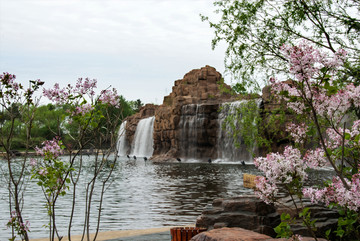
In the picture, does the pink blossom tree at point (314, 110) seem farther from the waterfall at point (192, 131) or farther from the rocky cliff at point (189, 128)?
the waterfall at point (192, 131)

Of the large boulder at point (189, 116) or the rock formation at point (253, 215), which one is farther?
the large boulder at point (189, 116)

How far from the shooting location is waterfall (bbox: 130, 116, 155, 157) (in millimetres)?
69562

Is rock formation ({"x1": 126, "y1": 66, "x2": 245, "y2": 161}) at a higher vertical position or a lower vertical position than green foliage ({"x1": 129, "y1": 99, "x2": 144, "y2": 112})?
lower

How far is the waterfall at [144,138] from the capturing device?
6956 centimetres

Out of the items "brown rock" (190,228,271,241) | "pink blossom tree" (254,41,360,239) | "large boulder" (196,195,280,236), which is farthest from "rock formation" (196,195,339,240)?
"pink blossom tree" (254,41,360,239)

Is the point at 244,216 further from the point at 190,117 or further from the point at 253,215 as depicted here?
the point at 190,117

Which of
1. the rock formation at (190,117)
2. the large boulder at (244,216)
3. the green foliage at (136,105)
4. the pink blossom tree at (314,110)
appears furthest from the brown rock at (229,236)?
the green foliage at (136,105)

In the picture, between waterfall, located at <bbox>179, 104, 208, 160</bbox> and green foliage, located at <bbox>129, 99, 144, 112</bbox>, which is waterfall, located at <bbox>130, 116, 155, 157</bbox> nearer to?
waterfall, located at <bbox>179, 104, 208, 160</bbox>

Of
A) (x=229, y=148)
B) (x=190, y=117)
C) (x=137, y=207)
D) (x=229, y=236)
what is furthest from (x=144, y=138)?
(x=229, y=236)

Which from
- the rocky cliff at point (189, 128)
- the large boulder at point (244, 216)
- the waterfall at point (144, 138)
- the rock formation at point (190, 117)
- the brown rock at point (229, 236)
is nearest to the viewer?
the brown rock at point (229, 236)

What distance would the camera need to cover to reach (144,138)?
232ft

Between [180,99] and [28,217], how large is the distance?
151ft

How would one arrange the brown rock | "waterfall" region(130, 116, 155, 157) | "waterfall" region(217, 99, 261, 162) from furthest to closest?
"waterfall" region(130, 116, 155, 157) < "waterfall" region(217, 99, 261, 162) < the brown rock

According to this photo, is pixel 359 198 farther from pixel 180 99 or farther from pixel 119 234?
pixel 180 99
